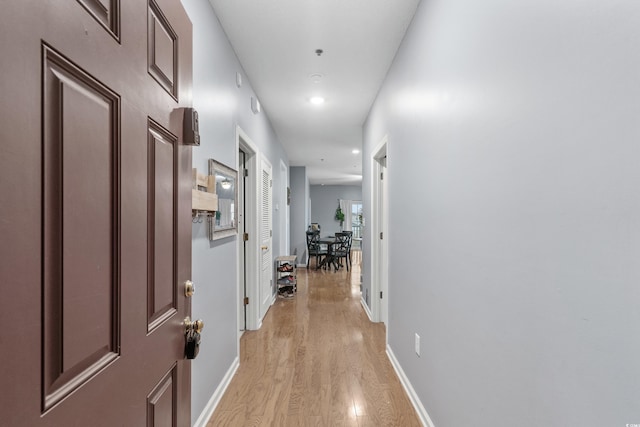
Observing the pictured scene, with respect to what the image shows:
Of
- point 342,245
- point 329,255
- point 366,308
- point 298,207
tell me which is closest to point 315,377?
point 366,308

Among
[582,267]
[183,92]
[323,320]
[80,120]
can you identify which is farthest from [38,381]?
[323,320]

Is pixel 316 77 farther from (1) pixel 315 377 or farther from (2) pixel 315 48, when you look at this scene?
(1) pixel 315 377

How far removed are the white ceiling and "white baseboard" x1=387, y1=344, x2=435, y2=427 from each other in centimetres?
250

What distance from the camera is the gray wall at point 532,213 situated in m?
0.73

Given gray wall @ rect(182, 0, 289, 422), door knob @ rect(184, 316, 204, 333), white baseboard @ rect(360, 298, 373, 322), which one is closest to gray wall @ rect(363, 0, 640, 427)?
door knob @ rect(184, 316, 204, 333)

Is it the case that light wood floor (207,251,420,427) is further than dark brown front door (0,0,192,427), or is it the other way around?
light wood floor (207,251,420,427)

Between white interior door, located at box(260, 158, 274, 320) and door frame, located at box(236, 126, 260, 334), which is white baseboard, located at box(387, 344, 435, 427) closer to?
door frame, located at box(236, 126, 260, 334)

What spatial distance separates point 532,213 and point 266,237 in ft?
11.6

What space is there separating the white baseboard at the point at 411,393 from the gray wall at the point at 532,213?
8 centimetres

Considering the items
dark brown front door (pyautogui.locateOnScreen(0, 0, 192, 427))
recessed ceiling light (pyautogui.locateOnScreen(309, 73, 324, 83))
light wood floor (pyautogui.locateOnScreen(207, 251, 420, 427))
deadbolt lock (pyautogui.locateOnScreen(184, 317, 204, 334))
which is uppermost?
recessed ceiling light (pyautogui.locateOnScreen(309, 73, 324, 83))

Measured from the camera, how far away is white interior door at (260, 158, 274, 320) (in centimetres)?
390

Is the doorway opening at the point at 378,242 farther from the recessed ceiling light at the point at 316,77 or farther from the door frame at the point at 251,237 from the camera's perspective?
the door frame at the point at 251,237

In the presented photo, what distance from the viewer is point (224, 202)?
2.34 m

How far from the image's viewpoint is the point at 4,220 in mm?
428
